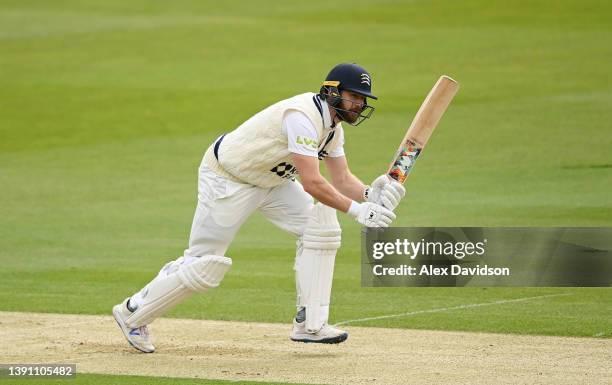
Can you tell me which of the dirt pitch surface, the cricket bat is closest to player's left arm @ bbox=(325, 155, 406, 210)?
the cricket bat

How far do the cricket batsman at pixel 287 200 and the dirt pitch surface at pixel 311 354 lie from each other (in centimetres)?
26

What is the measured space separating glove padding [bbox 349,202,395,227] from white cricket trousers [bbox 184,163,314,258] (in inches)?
24.2

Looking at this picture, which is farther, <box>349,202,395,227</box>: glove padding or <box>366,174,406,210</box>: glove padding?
<box>366,174,406,210</box>: glove padding

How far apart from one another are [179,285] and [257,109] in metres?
15.8

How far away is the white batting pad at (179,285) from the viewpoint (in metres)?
7.54

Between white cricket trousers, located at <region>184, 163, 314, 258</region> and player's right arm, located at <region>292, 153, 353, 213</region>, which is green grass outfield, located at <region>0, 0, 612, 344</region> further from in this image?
player's right arm, located at <region>292, 153, 353, 213</region>

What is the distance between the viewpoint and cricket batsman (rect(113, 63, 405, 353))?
734cm

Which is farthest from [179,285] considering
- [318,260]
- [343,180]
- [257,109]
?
[257,109]

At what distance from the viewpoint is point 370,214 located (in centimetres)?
723

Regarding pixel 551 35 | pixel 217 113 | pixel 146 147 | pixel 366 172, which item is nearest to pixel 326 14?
pixel 551 35

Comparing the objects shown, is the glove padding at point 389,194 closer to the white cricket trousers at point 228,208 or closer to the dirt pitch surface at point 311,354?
the white cricket trousers at point 228,208

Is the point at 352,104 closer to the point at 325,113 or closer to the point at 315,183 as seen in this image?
the point at 325,113

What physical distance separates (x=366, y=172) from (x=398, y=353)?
9.90m

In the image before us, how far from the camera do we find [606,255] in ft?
28.6
